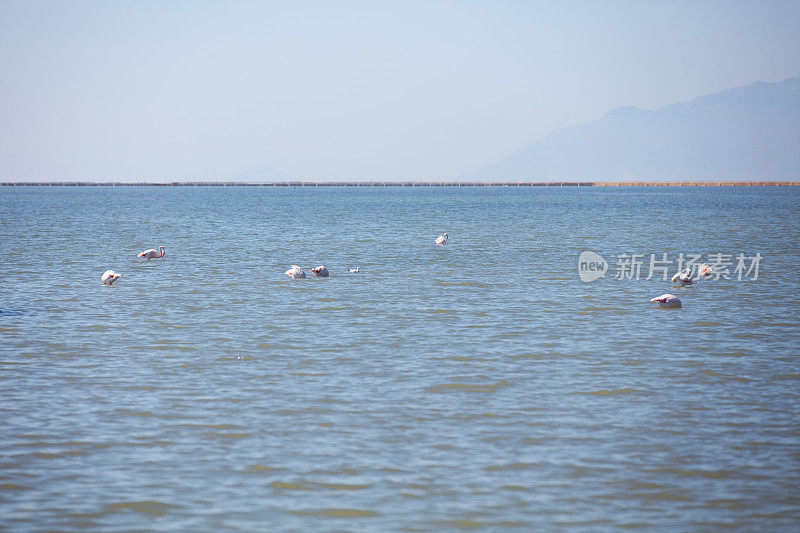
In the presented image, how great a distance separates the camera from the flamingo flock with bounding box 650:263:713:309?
25.2 m

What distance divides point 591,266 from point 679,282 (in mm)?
8977

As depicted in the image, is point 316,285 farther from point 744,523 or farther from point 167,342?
point 744,523

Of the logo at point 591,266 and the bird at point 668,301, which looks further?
the logo at point 591,266

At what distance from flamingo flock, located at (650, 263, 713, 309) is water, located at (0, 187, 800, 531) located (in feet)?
1.29

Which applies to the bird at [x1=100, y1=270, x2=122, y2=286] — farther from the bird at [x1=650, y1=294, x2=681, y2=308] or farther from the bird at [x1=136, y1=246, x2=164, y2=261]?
the bird at [x1=650, y1=294, x2=681, y2=308]

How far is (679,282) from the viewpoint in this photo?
1180 inches

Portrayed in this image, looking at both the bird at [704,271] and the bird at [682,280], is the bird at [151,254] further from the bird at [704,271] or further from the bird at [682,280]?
the bird at [704,271]

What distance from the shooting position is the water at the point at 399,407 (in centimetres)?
1016

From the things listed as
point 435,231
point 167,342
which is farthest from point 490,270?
point 435,231

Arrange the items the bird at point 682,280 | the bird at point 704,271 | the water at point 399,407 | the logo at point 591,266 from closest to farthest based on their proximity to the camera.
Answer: the water at point 399,407 → the bird at point 682,280 → the bird at point 704,271 → the logo at point 591,266

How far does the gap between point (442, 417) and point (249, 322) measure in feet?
34.4

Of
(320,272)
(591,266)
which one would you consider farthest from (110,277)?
(591,266)

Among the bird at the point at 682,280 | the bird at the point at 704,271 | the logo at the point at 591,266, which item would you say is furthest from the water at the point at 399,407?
the logo at the point at 591,266

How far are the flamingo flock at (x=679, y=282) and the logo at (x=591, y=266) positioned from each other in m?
3.68
